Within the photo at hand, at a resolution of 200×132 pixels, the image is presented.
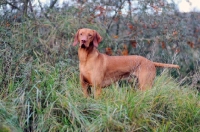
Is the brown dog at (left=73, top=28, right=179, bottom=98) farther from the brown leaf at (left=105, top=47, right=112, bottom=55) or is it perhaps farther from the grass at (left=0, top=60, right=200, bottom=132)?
the brown leaf at (left=105, top=47, right=112, bottom=55)

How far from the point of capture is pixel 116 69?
295 inches

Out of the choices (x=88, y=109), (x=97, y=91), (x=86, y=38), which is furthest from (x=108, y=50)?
(x=88, y=109)

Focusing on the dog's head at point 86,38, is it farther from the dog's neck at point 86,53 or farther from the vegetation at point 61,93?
the vegetation at point 61,93

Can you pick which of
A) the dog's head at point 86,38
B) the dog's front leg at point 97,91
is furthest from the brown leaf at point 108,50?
the dog's front leg at point 97,91

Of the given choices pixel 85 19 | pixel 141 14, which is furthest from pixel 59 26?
pixel 141 14

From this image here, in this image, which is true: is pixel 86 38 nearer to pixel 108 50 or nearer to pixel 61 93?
pixel 61 93

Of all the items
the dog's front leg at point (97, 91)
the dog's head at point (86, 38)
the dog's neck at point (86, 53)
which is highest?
the dog's head at point (86, 38)

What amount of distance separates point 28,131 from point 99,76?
6.89 feet

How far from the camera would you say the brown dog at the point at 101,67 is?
7137mm

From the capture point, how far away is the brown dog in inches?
281

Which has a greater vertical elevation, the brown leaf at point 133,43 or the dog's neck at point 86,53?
the dog's neck at point 86,53

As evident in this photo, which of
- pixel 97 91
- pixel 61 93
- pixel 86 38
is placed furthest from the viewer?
pixel 86 38

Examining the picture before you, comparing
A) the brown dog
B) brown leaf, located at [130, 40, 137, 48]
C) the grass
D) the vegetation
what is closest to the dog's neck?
the brown dog

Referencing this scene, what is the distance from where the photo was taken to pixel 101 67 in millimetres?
7305
